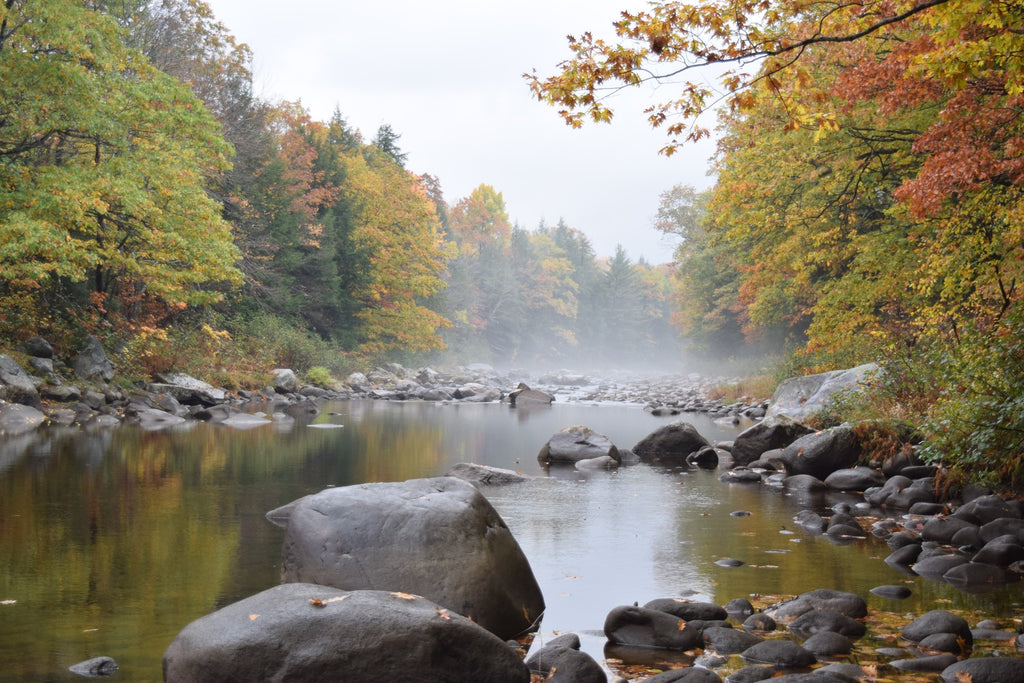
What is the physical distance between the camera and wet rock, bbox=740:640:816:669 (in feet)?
15.6

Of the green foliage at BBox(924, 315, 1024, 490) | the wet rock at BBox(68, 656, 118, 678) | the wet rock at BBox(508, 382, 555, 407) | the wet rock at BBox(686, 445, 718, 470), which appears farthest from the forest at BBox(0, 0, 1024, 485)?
the wet rock at BBox(508, 382, 555, 407)

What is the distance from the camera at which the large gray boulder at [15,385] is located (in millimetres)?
17141

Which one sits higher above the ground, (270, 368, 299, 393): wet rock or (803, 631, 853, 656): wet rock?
(270, 368, 299, 393): wet rock

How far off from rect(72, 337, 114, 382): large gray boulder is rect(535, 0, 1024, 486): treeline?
15570 mm

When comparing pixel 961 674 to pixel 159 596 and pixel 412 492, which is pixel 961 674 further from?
pixel 159 596

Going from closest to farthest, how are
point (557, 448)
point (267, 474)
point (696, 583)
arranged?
point (696, 583)
point (267, 474)
point (557, 448)

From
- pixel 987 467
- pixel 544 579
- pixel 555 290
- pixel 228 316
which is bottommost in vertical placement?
pixel 544 579

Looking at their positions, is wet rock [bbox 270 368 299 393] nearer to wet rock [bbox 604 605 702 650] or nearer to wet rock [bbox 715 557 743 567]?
wet rock [bbox 715 557 743 567]

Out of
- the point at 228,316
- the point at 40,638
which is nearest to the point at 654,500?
the point at 40,638

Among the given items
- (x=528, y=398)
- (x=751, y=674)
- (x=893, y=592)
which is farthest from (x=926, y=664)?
(x=528, y=398)

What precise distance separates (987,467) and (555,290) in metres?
73.8

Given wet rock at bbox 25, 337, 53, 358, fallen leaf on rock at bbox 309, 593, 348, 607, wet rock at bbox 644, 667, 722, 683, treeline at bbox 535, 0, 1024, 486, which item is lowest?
wet rock at bbox 644, 667, 722, 683

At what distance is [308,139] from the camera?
41469 millimetres

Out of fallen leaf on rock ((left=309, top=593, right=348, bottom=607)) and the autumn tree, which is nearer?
fallen leaf on rock ((left=309, top=593, right=348, bottom=607))
